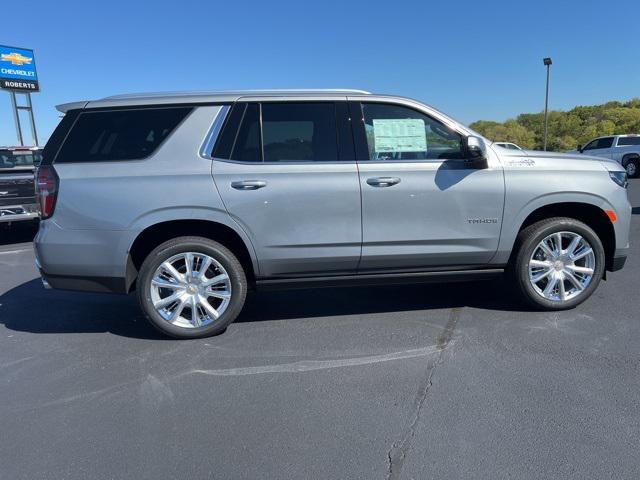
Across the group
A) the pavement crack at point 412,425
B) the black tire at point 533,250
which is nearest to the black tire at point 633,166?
the black tire at point 533,250

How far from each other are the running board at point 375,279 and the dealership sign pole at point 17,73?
23.7 m

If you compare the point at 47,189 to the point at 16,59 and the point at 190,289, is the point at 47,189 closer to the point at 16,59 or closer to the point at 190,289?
the point at 190,289

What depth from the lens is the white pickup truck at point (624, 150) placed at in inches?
768

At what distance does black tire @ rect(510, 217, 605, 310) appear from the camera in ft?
13.3

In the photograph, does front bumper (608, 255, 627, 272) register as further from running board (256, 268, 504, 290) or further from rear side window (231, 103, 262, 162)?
rear side window (231, 103, 262, 162)

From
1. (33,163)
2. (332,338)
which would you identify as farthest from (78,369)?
(33,163)

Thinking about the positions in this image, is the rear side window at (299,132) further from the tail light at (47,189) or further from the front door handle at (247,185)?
the tail light at (47,189)

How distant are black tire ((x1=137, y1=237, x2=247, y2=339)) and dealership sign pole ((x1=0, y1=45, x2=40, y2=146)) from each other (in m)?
23.3

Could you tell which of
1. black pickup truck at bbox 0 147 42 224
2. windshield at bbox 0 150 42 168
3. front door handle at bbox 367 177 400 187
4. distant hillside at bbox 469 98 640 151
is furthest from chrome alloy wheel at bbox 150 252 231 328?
distant hillside at bbox 469 98 640 151

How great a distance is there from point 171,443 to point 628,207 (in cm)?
422

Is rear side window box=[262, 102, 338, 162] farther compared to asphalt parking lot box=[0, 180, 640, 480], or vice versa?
A: rear side window box=[262, 102, 338, 162]

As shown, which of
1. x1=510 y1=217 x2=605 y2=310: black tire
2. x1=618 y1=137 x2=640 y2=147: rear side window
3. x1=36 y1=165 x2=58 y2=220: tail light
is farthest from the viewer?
x1=618 y1=137 x2=640 y2=147: rear side window

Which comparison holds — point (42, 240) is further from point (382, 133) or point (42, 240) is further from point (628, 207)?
point (628, 207)

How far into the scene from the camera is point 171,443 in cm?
251
